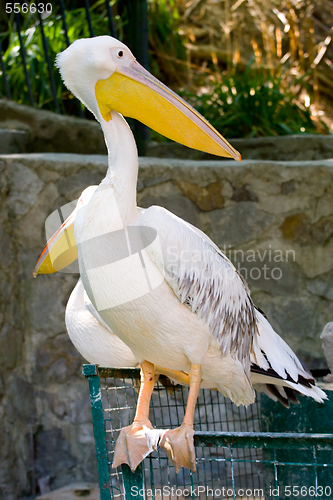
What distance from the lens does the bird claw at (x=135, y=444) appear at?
162 cm

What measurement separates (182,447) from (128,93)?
1.15 metres

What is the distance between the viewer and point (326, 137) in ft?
13.2

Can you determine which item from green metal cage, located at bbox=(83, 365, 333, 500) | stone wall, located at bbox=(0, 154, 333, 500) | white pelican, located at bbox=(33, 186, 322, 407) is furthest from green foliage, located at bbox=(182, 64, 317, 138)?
white pelican, located at bbox=(33, 186, 322, 407)

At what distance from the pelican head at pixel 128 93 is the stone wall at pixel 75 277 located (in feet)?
4.16

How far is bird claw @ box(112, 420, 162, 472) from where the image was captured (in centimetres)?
162

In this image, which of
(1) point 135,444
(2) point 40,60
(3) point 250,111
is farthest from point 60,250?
(3) point 250,111

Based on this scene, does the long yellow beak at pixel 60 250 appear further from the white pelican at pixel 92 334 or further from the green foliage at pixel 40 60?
the green foliage at pixel 40 60

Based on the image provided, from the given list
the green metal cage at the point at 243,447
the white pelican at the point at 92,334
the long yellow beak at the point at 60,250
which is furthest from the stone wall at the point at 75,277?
the long yellow beak at the point at 60,250

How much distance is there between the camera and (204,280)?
1.81m

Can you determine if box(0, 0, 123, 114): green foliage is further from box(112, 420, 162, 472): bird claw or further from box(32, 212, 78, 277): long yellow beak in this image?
box(112, 420, 162, 472): bird claw

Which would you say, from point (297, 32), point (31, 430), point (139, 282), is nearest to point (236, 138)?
point (297, 32)

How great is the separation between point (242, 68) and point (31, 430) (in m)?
4.50

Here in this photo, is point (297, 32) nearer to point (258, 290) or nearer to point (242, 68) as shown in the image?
point (242, 68)

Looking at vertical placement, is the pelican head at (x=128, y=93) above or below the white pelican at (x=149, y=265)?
above
